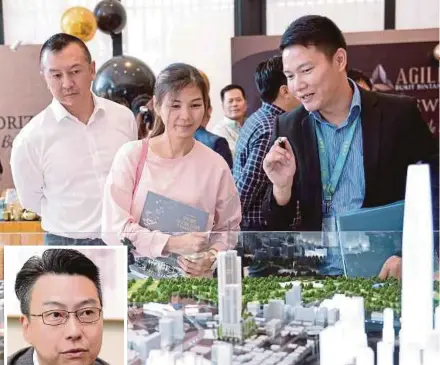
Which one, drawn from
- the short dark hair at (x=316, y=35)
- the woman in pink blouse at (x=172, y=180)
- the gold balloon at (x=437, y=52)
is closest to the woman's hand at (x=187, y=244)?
the woman in pink blouse at (x=172, y=180)

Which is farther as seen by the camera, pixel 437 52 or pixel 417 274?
pixel 437 52

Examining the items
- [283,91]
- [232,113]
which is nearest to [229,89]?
[232,113]

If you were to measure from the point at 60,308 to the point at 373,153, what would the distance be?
36.2 inches

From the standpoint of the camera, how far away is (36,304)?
5.50ft

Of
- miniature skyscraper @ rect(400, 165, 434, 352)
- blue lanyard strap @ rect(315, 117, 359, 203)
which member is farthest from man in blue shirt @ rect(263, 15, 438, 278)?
miniature skyscraper @ rect(400, 165, 434, 352)

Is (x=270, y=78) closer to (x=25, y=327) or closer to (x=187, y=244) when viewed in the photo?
(x=187, y=244)

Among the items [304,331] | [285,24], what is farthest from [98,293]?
[285,24]

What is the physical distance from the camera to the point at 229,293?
167cm

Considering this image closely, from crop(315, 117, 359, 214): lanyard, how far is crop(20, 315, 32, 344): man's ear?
0.85 meters

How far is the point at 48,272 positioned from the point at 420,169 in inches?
39.8

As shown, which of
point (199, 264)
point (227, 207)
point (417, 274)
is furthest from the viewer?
point (227, 207)

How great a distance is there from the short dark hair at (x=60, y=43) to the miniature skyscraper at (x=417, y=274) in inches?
39.2

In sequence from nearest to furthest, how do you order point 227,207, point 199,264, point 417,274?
point 417,274 → point 199,264 → point 227,207

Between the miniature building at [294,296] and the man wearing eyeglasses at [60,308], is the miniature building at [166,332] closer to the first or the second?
the man wearing eyeglasses at [60,308]
